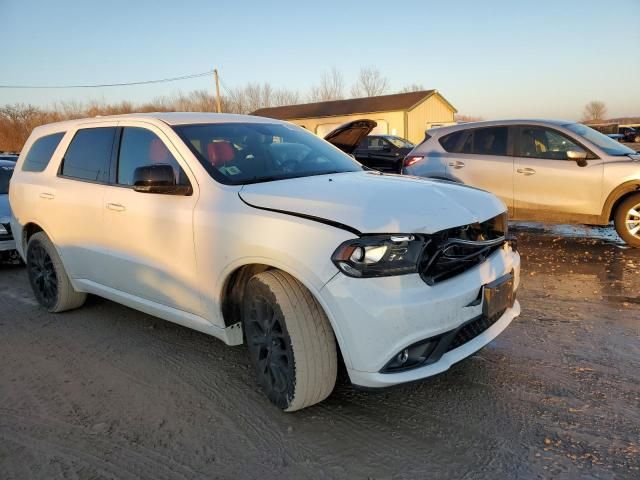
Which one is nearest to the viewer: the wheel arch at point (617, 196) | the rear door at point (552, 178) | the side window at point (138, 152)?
the side window at point (138, 152)

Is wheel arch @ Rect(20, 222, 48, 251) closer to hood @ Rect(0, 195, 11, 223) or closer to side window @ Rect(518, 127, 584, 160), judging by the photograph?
hood @ Rect(0, 195, 11, 223)

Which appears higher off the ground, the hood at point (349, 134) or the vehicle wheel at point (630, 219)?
the hood at point (349, 134)

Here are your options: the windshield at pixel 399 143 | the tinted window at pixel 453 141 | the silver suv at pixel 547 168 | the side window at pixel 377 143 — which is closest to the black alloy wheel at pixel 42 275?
the silver suv at pixel 547 168

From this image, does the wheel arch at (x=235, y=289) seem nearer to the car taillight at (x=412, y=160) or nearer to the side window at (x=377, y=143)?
the car taillight at (x=412, y=160)

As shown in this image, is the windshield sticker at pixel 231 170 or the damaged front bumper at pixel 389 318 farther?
the windshield sticker at pixel 231 170

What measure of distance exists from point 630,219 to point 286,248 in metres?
5.57

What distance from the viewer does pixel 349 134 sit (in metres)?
5.40

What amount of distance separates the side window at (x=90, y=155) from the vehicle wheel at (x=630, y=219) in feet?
19.7

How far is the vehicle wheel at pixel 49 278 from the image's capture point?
4.59m

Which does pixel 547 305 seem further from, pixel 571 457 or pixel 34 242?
pixel 34 242

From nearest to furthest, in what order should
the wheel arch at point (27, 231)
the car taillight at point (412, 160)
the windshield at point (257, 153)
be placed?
1. the windshield at point (257, 153)
2. the wheel arch at point (27, 231)
3. the car taillight at point (412, 160)

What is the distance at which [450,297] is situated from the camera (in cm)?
252

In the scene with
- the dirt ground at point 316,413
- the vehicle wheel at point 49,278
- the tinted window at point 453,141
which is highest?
the tinted window at point 453,141

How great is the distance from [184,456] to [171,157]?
1.91m
